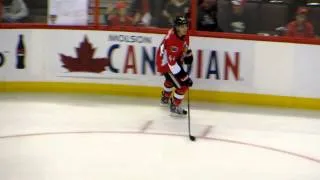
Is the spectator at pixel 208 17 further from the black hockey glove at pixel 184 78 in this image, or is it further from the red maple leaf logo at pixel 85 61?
the red maple leaf logo at pixel 85 61

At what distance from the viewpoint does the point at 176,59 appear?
675cm

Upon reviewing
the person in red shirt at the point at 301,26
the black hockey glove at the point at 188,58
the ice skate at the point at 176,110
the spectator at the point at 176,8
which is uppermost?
the spectator at the point at 176,8

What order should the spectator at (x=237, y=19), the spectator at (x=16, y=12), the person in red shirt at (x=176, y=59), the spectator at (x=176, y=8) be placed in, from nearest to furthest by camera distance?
the person in red shirt at (x=176, y=59)
the spectator at (x=237, y=19)
the spectator at (x=176, y=8)
the spectator at (x=16, y=12)

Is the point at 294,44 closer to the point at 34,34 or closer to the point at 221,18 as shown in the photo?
the point at 221,18

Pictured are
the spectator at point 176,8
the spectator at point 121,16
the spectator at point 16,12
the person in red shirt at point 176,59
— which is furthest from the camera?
the spectator at point 16,12

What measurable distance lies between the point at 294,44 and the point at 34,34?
3032 millimetres

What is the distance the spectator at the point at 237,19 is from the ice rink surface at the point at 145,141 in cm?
89

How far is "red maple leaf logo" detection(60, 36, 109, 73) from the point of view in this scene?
7648 mm

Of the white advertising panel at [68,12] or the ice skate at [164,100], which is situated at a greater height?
the white advertising panel at [68,12]

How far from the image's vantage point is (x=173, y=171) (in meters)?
4.89

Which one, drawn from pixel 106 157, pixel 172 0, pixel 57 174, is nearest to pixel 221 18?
pixel 172 0

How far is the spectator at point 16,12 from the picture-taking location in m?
7.70

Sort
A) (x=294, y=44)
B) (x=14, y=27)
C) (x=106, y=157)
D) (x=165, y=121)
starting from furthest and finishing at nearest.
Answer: (x=14, y=27) < (x=294, y=44) < (x=165, y=121) < (x=106, y=157)

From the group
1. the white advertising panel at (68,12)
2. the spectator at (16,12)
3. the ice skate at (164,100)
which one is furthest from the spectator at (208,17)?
the spectator at (16,12)
